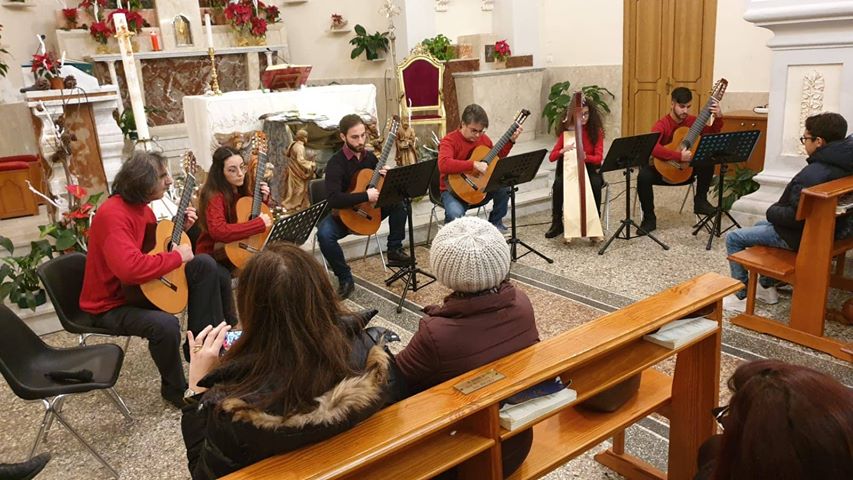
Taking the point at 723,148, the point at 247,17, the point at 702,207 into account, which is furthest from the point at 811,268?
the point at 247,17

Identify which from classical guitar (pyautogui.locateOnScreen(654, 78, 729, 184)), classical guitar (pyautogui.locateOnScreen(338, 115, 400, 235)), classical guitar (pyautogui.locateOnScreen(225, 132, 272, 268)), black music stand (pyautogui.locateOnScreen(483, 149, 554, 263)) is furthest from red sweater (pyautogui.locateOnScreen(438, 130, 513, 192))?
classical guitar (pyautogui.locateOnScreen(225, 132, 272, 268))

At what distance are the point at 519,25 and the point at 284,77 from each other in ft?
13.3

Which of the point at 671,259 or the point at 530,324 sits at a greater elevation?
the point at 530,324

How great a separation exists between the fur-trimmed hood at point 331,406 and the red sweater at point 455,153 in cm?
350

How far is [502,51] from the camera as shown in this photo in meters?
8.82

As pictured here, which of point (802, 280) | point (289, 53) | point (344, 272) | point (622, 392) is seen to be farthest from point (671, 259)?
point (289, 53)

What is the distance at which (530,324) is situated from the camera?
6.82 feet

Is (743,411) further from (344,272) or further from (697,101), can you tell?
(697,101)

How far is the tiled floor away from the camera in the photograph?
2.91 m

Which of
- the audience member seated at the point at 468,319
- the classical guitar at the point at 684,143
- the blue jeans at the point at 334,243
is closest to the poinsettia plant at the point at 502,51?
the classical guitar at the point at 684,143

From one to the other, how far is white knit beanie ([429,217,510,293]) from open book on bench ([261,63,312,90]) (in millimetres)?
4773

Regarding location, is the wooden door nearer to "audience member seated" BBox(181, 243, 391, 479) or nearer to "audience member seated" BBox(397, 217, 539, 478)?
"audience member seated" BBox(397, 217, 539, 478)

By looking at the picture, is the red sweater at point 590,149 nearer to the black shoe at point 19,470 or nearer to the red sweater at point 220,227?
the red sweater at point 220,227

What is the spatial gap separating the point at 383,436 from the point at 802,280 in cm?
301
